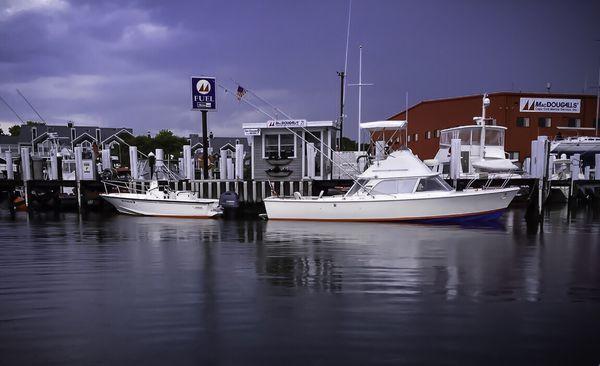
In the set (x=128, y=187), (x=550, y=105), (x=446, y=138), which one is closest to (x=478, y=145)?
(x=446, y=138)

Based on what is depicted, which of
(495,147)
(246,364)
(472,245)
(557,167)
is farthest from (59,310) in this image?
(557,167)

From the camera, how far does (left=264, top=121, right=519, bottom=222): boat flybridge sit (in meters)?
14.6

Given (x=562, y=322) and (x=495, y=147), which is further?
(x=495, y=147)

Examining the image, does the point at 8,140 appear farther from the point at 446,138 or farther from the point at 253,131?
the point at 446,138

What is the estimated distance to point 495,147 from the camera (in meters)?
20.8

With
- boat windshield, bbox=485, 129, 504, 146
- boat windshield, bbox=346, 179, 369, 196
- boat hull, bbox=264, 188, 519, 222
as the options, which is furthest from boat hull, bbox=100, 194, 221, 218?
boat windshield, bbox=485, 129, 504, 146

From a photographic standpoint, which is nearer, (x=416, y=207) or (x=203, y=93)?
(x=416, y=207)

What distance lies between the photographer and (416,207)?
14672 mm

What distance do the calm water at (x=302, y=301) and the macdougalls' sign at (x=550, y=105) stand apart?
89.9ft

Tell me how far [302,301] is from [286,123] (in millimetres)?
14868

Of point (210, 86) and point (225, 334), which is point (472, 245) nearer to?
point (225, 334)

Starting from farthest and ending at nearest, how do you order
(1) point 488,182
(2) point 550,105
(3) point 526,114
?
(2) point 550,105 < (3) point 526,114 < (1) point 488,182

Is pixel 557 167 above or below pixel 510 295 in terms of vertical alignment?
above

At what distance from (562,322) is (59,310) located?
751cm
